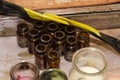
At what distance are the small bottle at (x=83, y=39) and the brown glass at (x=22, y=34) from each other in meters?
0.16

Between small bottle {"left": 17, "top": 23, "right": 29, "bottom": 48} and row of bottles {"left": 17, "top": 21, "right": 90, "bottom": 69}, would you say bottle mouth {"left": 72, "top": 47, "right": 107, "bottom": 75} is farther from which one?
small bottle {"left": 17, "top": 23, "right": 29, "bottom": 48}

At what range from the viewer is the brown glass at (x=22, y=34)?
2.99ft

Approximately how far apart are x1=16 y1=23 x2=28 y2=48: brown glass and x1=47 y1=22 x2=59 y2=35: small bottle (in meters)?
0.07

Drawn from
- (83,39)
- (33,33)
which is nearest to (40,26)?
(33,33)

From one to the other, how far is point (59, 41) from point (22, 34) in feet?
0.39

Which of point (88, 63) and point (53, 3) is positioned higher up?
point (53, 3)

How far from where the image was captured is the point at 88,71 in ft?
2.69

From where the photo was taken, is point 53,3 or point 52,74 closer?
point 52,74

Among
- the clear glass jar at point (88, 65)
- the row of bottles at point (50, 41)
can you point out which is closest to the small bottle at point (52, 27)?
the row of bottles at point (50, 41)

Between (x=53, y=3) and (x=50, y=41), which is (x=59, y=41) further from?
(x=53, y=3)

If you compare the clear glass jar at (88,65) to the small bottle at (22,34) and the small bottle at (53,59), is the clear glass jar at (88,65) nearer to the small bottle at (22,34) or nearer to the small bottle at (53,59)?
the small bottle at (53,59)

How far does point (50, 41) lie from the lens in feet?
2.88

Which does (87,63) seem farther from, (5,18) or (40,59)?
(5,18)

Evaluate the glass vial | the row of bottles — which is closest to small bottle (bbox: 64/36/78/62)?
the row of bottles
